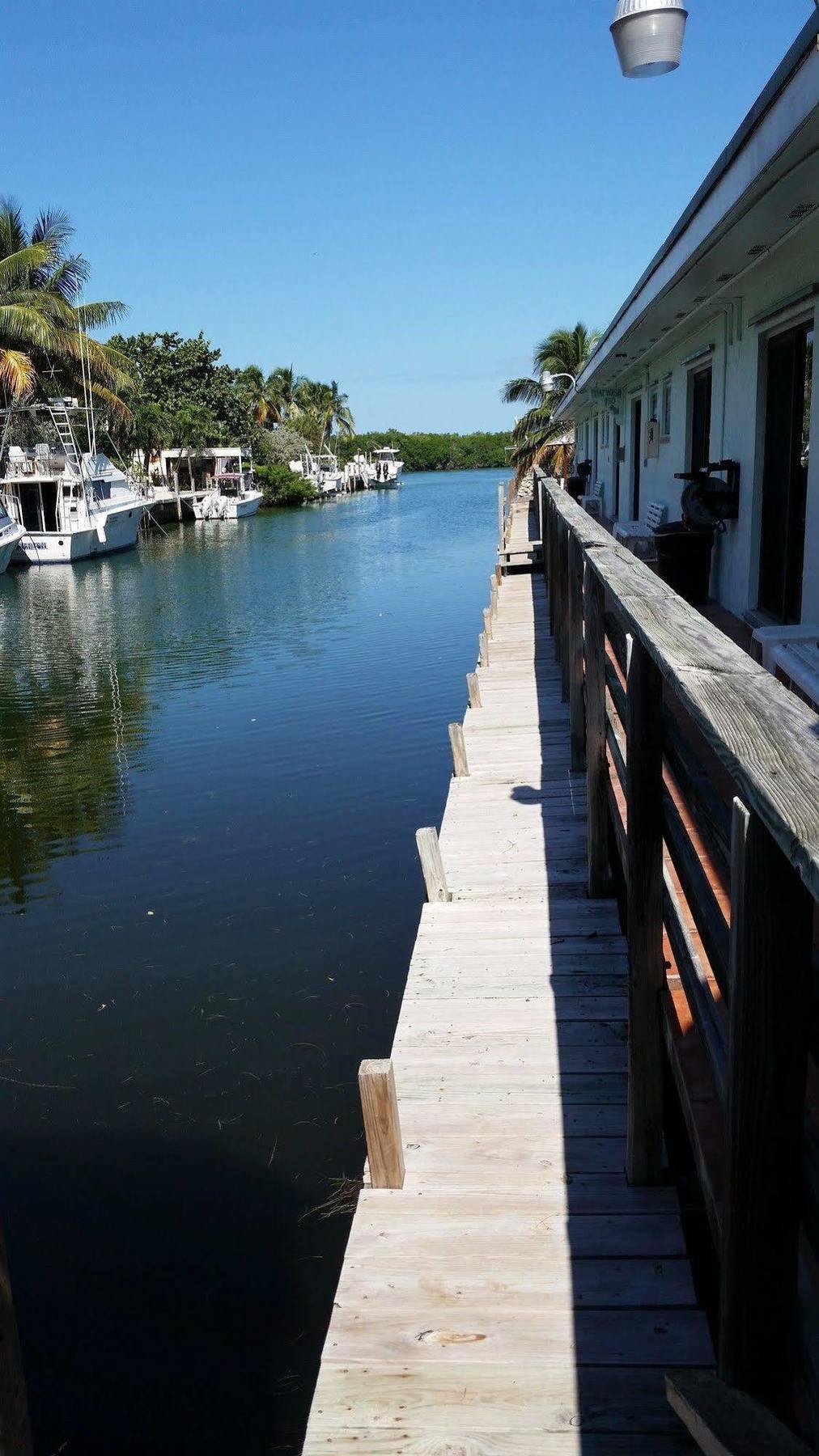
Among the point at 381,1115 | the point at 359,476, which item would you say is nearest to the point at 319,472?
the point at 359,476

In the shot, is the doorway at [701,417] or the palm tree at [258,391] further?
the palm tree at [258,391]

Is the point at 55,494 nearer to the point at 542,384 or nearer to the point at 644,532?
the point at 542,384

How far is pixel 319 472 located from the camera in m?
76.7

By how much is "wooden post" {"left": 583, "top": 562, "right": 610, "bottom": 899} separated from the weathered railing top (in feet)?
7.60

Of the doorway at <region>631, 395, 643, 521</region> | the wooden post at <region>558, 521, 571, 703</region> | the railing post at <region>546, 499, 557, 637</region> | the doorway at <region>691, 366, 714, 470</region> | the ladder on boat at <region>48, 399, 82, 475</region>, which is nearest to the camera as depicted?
the wooden post at <region>558, 521, 571, 703</region>

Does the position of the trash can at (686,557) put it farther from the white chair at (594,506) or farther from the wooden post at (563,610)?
the white chair at (594,506)

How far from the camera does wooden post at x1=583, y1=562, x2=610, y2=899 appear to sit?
5137 millimetres

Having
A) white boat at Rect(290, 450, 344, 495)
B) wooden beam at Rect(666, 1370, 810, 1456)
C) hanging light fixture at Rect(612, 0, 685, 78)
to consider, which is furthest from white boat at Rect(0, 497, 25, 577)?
white boat at Rect(290, 450, 344, 495)

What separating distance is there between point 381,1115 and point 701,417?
889cm

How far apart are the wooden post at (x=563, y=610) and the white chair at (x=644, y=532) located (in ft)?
2.28

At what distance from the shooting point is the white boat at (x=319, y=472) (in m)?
73.4

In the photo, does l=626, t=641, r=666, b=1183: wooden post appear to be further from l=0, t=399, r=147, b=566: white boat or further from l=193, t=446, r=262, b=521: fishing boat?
l=193, t=446, r=262, b=521: fishing boat

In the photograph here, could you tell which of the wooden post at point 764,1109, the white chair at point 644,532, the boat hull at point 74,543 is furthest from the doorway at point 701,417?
the boat hull at point 74,543

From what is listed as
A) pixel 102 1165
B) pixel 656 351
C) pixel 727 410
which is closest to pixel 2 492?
Answer: pixel 656 351
